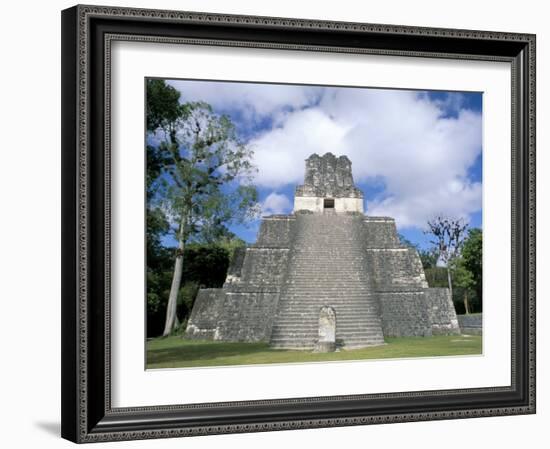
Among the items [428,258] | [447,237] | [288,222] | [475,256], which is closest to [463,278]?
[475,256]

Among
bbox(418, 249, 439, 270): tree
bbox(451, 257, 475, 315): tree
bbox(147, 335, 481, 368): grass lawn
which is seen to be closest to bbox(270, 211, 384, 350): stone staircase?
bbox(147, 335, 481, 368): grass lawn

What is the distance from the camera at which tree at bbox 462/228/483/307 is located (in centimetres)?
987

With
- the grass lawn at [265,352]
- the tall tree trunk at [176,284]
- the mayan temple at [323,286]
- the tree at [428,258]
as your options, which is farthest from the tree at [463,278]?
the tall tree trunk at [176,284]

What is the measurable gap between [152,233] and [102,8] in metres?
2.29

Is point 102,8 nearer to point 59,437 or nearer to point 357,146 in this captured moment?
point 357,146

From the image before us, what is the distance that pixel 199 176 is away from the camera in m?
10.4

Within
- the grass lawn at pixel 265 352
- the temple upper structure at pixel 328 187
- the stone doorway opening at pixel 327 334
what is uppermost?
the temple upper structure at pixel 328 187

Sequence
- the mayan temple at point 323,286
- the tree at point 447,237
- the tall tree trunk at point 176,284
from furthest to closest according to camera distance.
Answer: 1. the tree at point 447,237
2. the tall tree trunk at point 176,284
3. the mayan temple at point 323,286

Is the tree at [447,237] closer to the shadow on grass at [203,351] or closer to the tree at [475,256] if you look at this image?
the tree at [475,256]

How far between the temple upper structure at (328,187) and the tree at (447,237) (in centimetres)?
97

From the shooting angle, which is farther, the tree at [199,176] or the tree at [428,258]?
the tree at [428,258]

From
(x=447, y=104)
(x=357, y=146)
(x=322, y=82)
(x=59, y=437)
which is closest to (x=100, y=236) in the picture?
(x=59, y=437)

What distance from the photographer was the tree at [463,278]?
395 inches

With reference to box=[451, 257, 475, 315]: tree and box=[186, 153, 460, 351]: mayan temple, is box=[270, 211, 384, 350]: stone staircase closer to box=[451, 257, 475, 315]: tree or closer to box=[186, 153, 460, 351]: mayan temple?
box=[186, 153, 460, 351]: mayan temple
